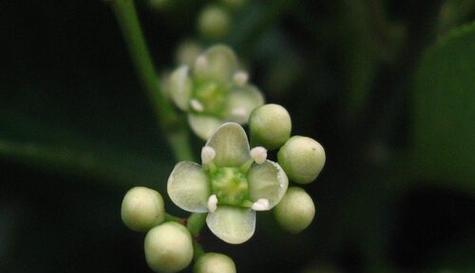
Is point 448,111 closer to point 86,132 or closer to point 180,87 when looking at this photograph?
point 180,87

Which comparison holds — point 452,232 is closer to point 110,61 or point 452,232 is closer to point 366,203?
point 366,203

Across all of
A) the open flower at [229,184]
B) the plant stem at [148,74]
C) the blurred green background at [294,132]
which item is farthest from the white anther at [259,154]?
the blurred green background at [294,132]

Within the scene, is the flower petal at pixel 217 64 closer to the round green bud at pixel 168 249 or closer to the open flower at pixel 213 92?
the open flower at pixel 213 92

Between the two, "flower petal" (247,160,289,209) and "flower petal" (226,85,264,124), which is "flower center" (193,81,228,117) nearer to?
"flower petal" (226,85,264,124)

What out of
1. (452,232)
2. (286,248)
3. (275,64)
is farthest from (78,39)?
(452,232)

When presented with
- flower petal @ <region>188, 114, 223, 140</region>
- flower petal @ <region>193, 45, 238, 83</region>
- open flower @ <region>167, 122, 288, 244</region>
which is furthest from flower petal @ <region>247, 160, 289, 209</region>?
flower petal @ <region>193, 45, 238, 83</region>

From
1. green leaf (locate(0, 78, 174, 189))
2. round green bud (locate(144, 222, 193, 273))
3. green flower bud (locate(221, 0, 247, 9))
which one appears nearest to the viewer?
round green bud (locate(144, 222, 193, 273))
